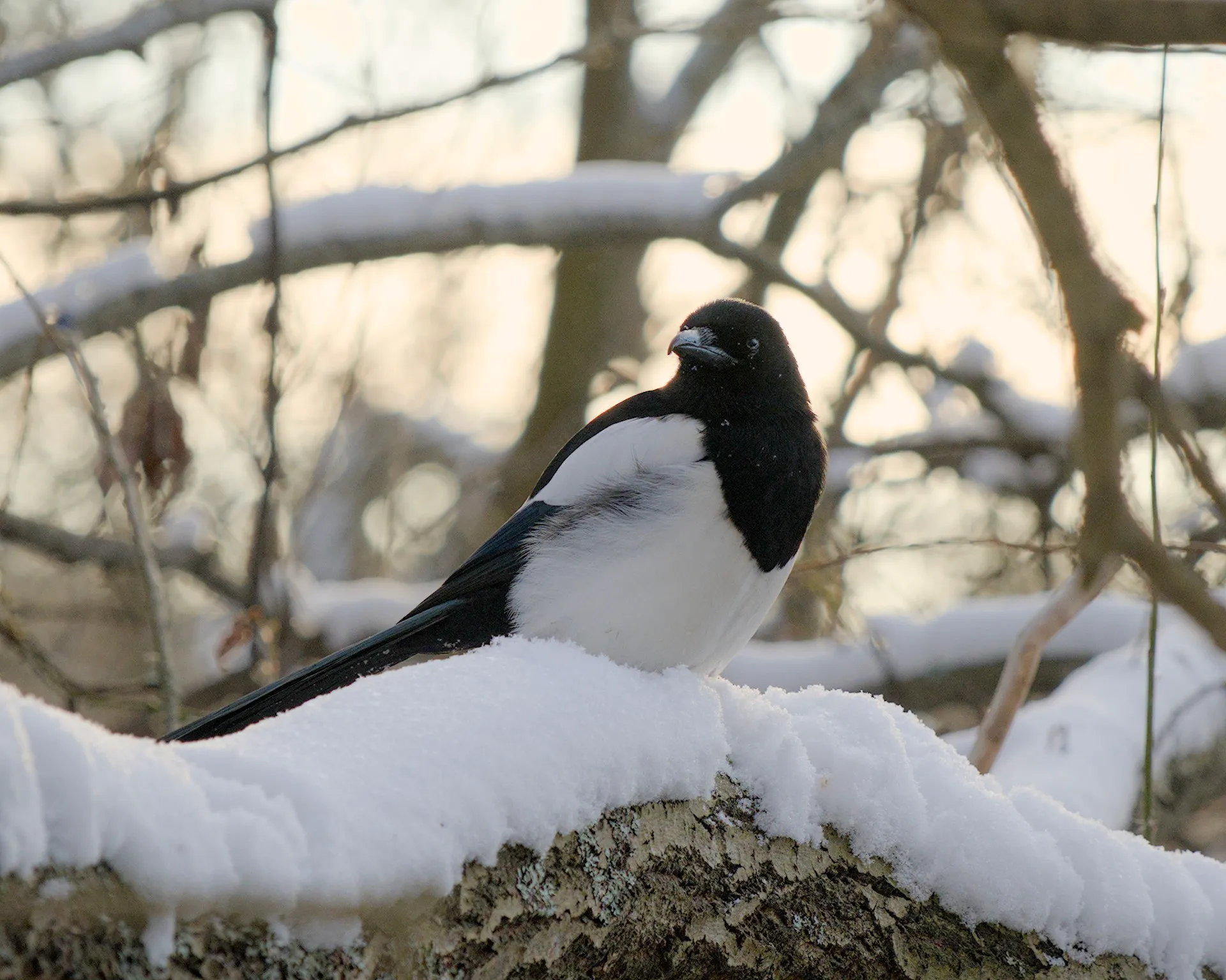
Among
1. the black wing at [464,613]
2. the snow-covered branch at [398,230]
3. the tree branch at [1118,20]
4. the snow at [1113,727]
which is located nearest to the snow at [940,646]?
the snow at [1113,727]

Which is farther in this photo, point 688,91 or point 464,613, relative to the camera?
point 688,91

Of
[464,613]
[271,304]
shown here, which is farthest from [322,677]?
[271,304]

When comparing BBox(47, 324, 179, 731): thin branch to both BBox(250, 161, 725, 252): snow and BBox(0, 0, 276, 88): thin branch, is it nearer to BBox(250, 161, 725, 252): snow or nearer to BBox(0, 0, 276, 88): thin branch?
BBox(0, 0, 276, 88): thin branch

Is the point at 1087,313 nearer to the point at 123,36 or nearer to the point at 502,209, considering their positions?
the point at 123,36

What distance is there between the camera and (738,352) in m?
2.76

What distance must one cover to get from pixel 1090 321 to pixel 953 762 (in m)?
0.86

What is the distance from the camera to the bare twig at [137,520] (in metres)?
2.58

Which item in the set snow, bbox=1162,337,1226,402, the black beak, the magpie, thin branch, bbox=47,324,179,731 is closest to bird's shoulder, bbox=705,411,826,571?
the magpie

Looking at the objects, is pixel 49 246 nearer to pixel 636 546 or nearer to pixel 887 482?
pixel 887 482

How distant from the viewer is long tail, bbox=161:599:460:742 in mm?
2258

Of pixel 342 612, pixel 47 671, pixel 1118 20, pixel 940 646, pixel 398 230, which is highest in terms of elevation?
pixel 1118 20

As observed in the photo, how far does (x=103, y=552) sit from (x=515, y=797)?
3.27 metres

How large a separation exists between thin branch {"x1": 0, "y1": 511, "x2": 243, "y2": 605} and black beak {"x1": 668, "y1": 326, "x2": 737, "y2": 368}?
6.91ft

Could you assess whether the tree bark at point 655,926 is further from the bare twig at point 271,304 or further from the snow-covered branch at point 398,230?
the snow-covered branch at point 398,230
